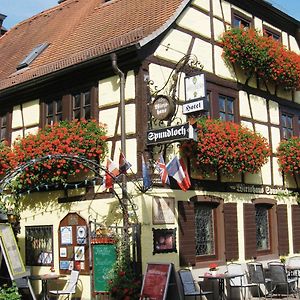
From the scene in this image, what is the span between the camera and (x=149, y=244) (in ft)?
35.1

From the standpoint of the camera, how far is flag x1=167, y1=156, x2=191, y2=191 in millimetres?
10725

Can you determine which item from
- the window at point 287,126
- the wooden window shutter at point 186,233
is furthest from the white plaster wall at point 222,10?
the wooden window shutter at point 186,233

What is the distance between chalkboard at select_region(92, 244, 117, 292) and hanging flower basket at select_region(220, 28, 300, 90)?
5.47 m

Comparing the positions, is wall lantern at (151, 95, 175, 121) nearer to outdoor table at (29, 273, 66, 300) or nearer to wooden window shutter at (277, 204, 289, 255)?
outdoor table at (29, 273, 66, 300)

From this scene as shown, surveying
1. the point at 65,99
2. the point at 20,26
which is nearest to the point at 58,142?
the point at 65,99

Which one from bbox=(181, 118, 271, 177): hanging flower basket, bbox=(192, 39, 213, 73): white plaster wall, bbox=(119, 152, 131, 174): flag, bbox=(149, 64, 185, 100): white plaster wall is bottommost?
bbox=(119, 152, 131, 174): flag

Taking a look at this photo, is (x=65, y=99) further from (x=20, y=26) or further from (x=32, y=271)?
(x=20, y=26)

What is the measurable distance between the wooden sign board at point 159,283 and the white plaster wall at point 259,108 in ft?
18.0

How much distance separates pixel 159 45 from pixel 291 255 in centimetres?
666

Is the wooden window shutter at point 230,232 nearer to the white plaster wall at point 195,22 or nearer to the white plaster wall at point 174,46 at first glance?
the white plaster wall at point 174,46

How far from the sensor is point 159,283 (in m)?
9.92

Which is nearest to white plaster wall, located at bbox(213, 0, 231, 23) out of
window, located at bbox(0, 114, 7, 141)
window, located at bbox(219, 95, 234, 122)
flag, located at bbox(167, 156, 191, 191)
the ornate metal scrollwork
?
the ornate metal scrollwork

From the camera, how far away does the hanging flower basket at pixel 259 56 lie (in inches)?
522

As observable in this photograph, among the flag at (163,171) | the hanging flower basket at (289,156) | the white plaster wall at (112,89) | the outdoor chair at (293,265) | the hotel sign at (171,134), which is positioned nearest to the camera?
the hotel sign at (171,134)
